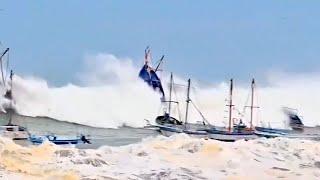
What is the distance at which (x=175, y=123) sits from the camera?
7719cm

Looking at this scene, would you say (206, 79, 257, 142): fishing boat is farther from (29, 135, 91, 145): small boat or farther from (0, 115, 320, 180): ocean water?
(0, 115, 320, 180): ocean water

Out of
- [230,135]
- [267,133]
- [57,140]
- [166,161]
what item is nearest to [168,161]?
[166,161]

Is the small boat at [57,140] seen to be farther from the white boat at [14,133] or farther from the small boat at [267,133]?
the small boat at [267,133]

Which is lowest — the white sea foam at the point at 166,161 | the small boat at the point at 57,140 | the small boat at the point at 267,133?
the white sea foam at the point at 166,161

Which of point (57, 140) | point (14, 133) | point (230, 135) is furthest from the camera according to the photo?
point (230, 135)

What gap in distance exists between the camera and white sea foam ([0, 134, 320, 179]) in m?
21.6

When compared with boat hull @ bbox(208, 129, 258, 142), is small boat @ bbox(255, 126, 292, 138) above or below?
above

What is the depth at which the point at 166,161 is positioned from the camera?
23719mm

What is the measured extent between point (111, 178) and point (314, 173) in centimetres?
703

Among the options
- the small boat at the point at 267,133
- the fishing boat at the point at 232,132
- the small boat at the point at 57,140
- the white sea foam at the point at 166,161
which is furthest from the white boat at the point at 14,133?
the small boat at the point at 267,133

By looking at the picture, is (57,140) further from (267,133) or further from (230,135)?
(267,133)

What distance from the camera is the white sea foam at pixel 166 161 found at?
21625mm

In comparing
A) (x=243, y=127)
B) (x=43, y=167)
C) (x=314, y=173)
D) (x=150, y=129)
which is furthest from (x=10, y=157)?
(x=150, y=129)

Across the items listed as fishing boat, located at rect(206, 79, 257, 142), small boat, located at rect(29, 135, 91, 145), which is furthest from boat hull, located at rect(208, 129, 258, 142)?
small boat, located at rect(29, 135, 91, 145)
